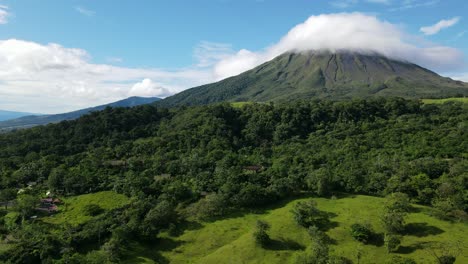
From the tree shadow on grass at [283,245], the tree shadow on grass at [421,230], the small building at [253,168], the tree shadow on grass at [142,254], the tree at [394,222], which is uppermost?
the small building at [253,168]

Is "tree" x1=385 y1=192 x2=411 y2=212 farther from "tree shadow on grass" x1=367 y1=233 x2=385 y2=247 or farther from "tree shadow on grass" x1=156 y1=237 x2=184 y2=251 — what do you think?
"tree shadow on grass" x1=156 y1=237 x2=184 y2=251

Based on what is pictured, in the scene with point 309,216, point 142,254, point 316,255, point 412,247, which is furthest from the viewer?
point 309,216

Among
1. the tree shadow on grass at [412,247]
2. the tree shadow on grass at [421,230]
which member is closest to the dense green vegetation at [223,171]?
the tree shadow on grass at [412,247]

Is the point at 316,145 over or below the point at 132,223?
over

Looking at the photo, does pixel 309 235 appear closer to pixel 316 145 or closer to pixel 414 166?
pixel 414 166

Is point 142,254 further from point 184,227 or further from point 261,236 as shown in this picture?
point 261,236

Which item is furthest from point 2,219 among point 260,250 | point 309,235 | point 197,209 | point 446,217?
point 446,217

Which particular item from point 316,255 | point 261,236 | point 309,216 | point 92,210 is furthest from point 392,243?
point 92,210

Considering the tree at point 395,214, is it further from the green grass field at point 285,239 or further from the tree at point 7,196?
the tree at point 7,196
